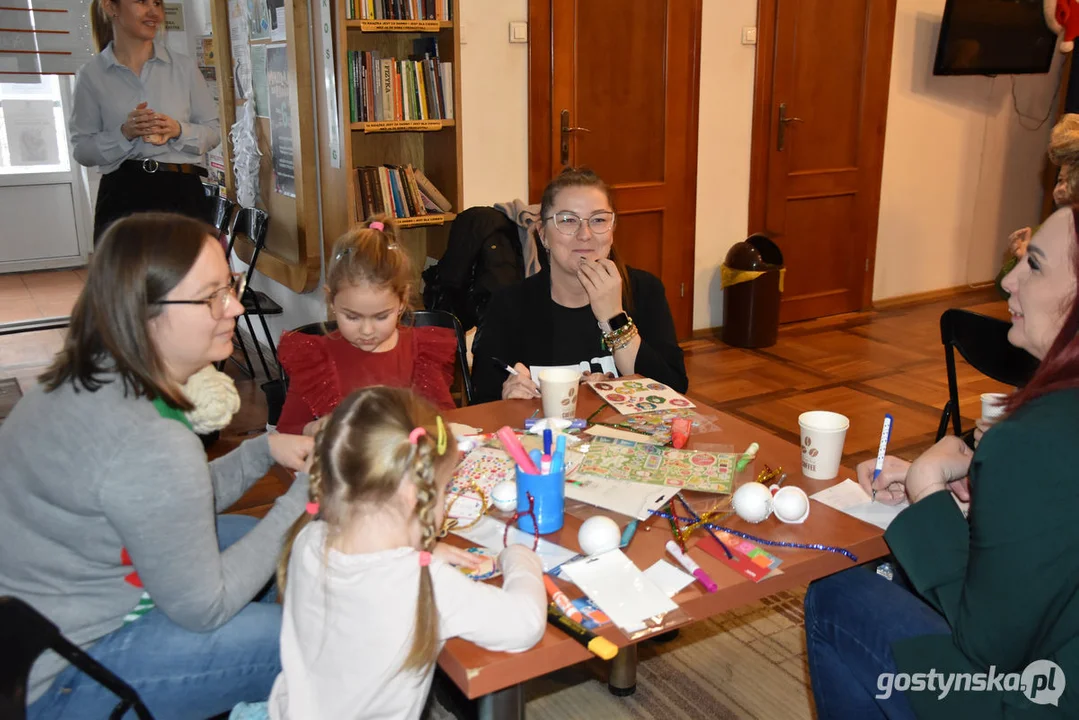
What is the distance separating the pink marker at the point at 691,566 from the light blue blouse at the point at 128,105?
287 centimetres

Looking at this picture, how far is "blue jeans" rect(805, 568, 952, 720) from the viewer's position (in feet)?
4.51

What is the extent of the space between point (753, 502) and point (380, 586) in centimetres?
59

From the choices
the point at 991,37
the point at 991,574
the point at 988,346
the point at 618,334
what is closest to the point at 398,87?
the point at 618,334

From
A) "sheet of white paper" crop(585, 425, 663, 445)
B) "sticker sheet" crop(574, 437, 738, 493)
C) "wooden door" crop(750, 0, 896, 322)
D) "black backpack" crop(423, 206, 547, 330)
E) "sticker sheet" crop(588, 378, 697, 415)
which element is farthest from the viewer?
"wooden door" crop(750, 0, 896, 322)

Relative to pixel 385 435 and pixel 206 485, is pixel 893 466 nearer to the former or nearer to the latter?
pixel 385 435

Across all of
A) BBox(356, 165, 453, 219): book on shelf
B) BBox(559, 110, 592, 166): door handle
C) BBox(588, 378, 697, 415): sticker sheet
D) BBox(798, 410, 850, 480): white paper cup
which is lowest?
BBox(588, 378, 697, 415): sticker sheet

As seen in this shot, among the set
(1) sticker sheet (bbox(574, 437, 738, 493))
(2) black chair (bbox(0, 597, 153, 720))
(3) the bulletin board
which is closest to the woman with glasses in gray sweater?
(2) black chair (bbox(0, 597, 153, 720))

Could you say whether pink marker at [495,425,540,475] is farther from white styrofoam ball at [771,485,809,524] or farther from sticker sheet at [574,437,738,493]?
white styrofoam ball at [771,485,809,524]

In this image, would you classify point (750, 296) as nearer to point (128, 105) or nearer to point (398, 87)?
point (398, 87)

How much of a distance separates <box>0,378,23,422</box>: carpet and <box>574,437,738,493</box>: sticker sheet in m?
3.24

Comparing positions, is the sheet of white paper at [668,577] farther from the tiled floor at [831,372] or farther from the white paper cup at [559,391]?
the tiled floor at [831,372]

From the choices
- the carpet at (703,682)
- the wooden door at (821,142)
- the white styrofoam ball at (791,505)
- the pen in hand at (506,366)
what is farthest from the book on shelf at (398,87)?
the white styrofoam ball at (791,505)

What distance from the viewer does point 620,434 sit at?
5.78ft

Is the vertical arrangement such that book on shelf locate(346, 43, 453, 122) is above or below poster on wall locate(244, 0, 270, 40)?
below
